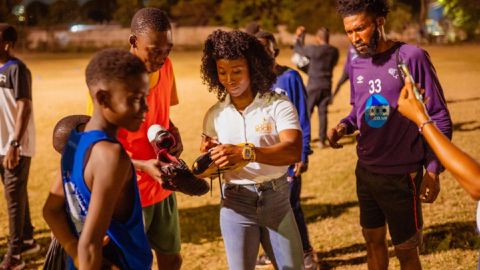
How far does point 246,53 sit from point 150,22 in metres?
0.64

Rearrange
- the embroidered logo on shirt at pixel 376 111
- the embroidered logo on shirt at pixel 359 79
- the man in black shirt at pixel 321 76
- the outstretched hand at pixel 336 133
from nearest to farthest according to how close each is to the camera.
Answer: the embroidered logo on shirt at pixel 376 111 < the embroidered logo on shirt at pixel 359 79 < the outstretched hand at pixel 336 133 < the man in black shirt at pixel 321 76

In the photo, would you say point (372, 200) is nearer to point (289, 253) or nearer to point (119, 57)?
point (289, 253)

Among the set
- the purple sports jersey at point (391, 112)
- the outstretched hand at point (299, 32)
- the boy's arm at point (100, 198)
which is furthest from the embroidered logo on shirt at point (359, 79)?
the outstretched hand at point (299, 32)

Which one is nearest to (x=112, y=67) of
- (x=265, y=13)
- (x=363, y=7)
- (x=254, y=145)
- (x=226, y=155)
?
(x=226, y=155)

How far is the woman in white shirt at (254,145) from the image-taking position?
11.6ft

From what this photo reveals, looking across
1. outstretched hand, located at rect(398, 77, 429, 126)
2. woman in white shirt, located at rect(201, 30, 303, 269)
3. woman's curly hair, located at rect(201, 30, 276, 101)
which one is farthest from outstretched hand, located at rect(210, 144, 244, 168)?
outstretched hand, located at rect(398, 77, 429, 126)

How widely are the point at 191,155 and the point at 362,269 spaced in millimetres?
6120

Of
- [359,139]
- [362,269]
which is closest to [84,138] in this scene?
[359,139]

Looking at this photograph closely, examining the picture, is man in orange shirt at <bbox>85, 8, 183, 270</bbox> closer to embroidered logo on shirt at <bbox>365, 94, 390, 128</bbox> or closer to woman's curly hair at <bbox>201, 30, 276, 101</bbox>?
woman's curly hair at <bbox>201, 30, 276, 101</bbox>

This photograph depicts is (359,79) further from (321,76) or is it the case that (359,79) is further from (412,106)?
(321,76)

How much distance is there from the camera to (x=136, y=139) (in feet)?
12.3

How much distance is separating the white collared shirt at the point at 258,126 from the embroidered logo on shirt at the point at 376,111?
0.66 meters

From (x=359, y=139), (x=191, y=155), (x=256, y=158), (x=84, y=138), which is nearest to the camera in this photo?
(x=84, y=138)

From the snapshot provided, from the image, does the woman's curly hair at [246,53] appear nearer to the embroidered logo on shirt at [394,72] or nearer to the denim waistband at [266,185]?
the denim waistband at [266,185]
